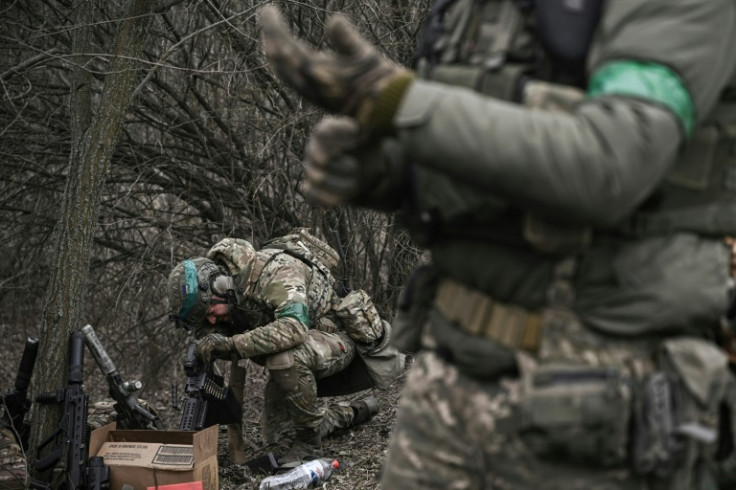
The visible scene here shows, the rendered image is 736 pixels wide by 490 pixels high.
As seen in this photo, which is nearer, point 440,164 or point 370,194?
point 440,164

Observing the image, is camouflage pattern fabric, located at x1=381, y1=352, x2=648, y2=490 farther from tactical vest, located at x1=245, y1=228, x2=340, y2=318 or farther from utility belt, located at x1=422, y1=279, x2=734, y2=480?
tactical vest, located at x1=245, y1=228, x2=340, y2=318

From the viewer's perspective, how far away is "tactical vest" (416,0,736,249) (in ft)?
4.83

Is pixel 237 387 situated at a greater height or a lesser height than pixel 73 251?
lesser

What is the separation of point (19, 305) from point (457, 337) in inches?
258

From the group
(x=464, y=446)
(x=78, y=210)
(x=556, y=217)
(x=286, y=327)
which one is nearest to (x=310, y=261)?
(x=286, y=327)

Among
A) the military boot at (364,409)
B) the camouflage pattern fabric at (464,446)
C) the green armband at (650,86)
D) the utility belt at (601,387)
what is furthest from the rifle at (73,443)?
the green armband at (650,86)

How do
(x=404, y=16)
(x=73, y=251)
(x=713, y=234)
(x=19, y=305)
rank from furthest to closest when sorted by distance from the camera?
(x=19, y=305) → (x=404, y=16) → (x=73, y=251) → (x=713, y=234)

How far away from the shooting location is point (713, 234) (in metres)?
1.56

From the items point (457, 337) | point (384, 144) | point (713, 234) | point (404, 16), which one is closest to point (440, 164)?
point (384, 144)

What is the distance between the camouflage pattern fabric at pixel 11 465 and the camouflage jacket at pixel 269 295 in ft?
4.62

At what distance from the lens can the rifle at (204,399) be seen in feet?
17.9

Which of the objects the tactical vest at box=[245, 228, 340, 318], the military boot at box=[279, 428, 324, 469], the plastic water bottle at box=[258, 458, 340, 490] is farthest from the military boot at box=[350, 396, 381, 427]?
the plastic water bottle at box=[258, 458, 340, 490]

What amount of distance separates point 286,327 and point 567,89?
14.1 ft

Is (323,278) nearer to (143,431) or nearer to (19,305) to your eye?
(143,431)
